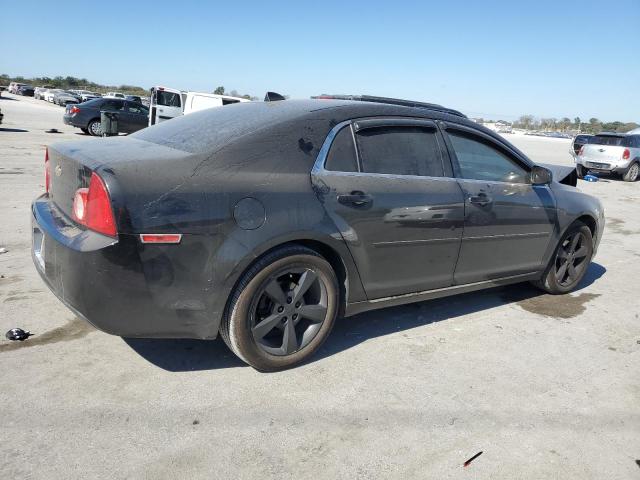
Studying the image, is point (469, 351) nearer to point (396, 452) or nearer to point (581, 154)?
point (396, 452)

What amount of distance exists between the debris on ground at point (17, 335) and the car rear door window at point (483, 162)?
10.5 feet

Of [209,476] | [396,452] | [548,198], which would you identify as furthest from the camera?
[548,198]

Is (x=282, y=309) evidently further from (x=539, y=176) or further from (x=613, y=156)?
(x=613, y=156)

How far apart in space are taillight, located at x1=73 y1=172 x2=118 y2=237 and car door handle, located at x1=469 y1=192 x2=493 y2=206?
100 inches

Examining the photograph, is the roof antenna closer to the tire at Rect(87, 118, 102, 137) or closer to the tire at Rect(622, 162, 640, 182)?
the tire at Rect(622, 162, 640, 182)

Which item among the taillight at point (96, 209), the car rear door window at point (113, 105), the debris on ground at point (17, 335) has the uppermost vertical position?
the car rear door window at point (113, 105)

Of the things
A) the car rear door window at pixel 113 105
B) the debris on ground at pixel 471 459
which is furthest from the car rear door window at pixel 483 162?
the car rear door window at pixel 113 105

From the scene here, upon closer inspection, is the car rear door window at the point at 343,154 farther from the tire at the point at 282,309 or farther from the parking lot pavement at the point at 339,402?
the parking lot pavement at the point at 339,402

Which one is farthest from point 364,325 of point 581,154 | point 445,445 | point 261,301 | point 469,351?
point 581,154

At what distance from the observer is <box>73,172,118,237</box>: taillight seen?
102 inches

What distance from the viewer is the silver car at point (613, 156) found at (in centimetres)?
1694

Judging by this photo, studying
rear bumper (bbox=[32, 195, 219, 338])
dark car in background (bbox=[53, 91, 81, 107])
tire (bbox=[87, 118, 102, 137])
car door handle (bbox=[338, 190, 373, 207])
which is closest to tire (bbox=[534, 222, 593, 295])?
car door handle (bbox=[338, 190, 373, 207])

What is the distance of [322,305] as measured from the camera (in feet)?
10.8

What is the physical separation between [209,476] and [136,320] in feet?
2.96
